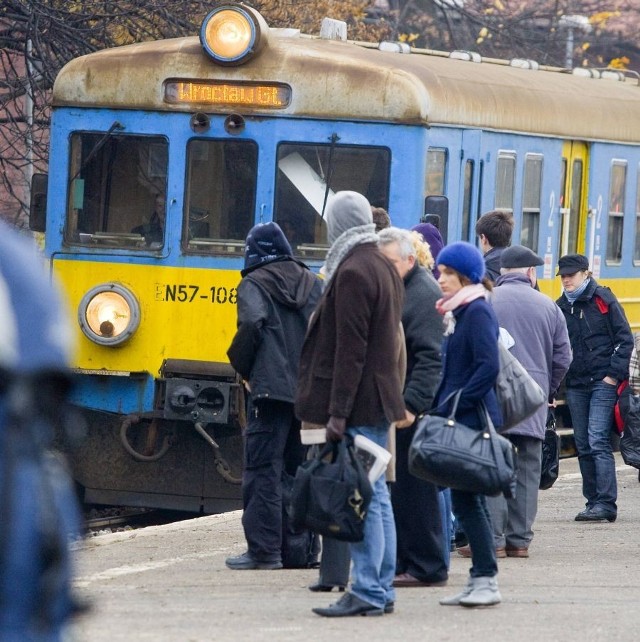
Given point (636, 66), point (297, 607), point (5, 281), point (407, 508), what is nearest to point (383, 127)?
point (407, 508)

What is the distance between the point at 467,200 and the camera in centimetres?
1119

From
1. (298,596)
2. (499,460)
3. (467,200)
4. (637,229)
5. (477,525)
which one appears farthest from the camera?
(637,229)

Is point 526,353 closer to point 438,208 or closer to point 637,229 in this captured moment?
point 438,208

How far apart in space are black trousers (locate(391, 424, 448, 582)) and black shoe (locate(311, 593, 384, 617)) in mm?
817

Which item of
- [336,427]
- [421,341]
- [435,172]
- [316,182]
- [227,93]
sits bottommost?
[336,427]

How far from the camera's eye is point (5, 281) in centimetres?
191

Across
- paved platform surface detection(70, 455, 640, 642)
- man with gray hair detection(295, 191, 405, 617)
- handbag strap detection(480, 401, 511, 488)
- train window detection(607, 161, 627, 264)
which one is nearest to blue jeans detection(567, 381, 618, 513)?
paved platform surface detection(70, 455, 640, 642)

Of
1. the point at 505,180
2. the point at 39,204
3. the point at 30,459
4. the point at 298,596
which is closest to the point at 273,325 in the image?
the point at 298,596

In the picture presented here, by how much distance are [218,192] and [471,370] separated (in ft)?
14.0

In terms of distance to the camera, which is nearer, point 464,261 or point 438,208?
point 464,261

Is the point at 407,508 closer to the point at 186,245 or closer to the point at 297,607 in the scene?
the point at 297,607

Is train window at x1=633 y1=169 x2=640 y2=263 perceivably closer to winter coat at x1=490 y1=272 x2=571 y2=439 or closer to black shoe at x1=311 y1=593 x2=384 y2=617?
winter coat at x1=490 y1=272 x2=571 y2=439

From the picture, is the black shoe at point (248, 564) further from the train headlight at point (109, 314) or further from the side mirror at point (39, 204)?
the side mirror at point (39, 204)

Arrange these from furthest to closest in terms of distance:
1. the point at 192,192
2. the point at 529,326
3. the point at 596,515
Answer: the point at 192,192 < the point at 596,515 < the point at 529,326
